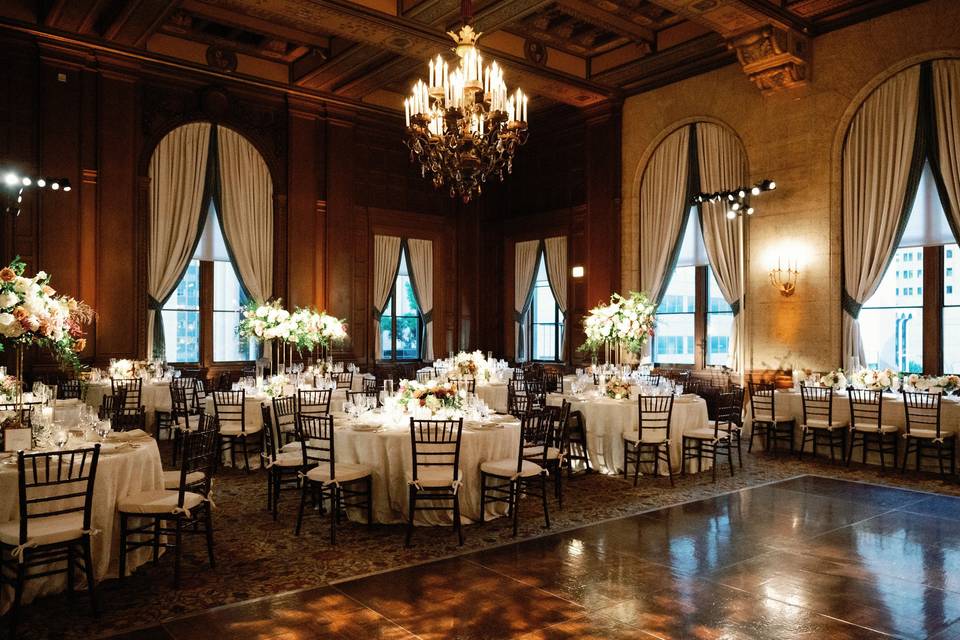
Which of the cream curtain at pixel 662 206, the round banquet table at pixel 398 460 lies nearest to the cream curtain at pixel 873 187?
the cream curtain at pixel 662 206

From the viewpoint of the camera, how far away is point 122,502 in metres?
4.46

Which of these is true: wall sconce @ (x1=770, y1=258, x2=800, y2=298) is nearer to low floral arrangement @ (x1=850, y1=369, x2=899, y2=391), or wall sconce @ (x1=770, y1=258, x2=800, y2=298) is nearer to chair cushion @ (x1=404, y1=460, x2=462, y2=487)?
low floral arrangement @ (x1=850, y1=369, x2=899, y2=391)

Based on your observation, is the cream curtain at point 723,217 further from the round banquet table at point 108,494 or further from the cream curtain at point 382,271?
the round banquet table at point 108,494

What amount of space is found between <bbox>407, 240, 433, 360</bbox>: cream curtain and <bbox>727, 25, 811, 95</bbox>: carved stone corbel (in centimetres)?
667

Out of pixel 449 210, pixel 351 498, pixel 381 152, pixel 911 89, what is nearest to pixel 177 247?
pixel 381 152

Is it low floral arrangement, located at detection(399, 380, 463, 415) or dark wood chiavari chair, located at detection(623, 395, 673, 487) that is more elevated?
low floral arrangement, located at detection(399, 380, 463, 415)

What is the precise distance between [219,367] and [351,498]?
7.07m

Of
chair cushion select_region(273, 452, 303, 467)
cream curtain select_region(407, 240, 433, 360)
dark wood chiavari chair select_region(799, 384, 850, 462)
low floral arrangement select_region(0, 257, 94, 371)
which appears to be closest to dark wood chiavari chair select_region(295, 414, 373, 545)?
chair cushion select_region(273, 452, 303, 467)

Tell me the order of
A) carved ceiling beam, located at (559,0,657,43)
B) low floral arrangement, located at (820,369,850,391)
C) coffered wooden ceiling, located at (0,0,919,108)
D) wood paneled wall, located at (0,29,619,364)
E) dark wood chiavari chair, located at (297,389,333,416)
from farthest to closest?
carved ceiling beam, located at (559,0,657,43) → wood paneled wall, located at (0,29,619,364) → coffered wooden ceiling, located at (0,0,919,108) → low floral arrangement, located at (820,369,850,391) → dark wood chiavari chair, located at (297,389,333,416)

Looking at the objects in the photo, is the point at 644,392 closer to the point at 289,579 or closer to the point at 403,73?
the point at 289,579

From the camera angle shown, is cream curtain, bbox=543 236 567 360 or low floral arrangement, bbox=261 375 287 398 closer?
low floral arrangement, bbox=261 375 287 398

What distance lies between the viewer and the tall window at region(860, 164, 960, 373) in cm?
909

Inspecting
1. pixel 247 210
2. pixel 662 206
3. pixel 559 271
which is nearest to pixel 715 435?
pixel 662 206

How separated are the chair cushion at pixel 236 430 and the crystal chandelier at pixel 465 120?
3.43 metres
